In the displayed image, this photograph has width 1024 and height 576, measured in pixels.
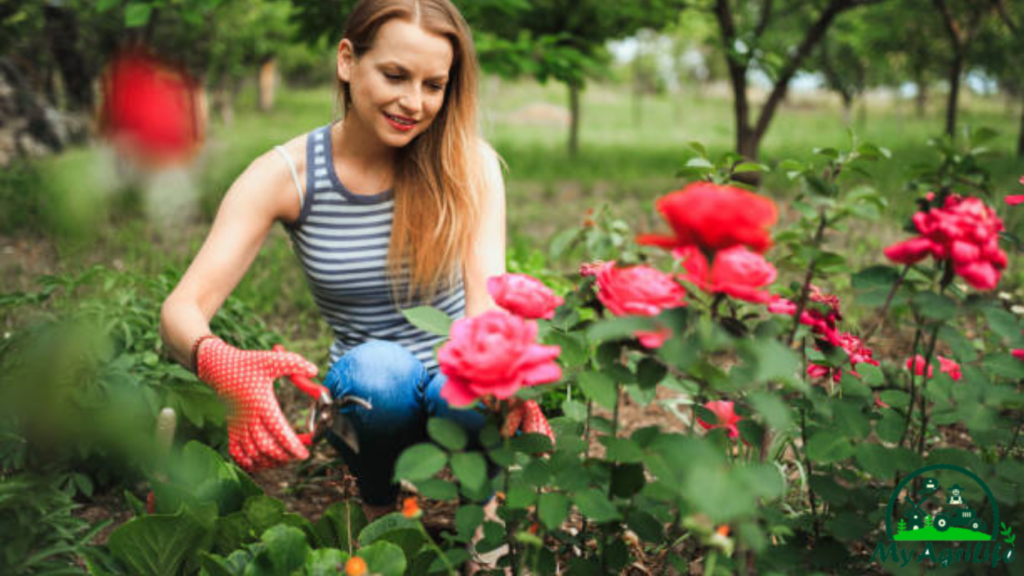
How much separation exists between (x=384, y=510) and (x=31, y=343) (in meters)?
0.99

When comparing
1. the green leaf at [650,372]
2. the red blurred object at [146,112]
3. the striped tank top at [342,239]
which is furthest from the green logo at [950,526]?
the red blurred object at [146,112]

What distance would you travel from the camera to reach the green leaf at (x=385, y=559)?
4.21 ft

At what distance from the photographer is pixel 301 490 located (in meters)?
2.26

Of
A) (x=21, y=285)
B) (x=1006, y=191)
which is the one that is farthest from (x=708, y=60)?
(x=21, y=285)

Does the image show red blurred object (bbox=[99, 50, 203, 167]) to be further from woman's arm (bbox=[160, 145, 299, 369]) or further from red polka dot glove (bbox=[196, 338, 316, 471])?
red polka dot glove (bbox=[196, 338, 316, 471])

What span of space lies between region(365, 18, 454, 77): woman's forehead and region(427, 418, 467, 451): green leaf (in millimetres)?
878

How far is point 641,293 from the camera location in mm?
958

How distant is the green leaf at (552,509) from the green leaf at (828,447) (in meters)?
0.40

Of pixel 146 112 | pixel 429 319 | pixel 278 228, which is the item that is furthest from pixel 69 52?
pixel 429 319

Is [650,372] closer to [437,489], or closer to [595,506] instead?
[595,506]

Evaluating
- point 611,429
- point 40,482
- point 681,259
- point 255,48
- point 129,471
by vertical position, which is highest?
point 255,48

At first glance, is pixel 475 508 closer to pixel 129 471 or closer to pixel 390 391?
pixel 390 391

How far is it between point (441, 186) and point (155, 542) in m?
0.97

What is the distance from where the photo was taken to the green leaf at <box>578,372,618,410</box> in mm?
1035
